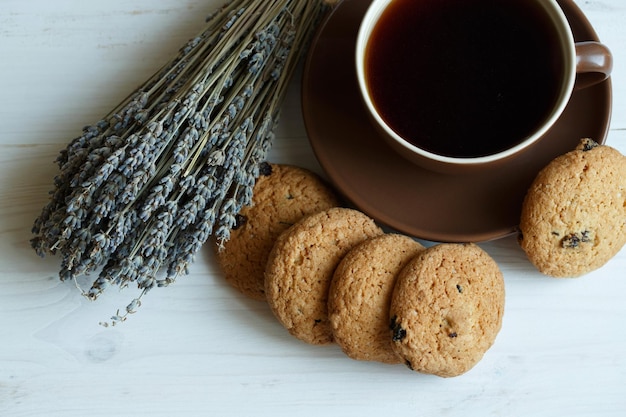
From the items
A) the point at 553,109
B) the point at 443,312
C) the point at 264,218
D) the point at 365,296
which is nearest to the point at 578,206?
the point at 553,109

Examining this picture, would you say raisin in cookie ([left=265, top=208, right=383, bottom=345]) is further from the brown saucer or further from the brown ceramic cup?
the brown ceramic cup

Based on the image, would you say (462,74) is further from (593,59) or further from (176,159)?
(176,159)

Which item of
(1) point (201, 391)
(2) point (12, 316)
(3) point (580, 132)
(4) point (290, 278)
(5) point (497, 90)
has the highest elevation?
(5) point (497, 90)

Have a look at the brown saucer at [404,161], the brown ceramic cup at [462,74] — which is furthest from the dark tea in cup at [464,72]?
the brown saucer at [404,161]

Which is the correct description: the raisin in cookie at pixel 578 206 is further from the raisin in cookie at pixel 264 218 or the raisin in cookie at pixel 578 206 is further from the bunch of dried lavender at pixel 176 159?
the bunch of dried lavender at pixel 176 159

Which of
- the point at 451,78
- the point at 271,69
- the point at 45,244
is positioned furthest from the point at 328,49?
the point at 45,244

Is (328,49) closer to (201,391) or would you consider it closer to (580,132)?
(580,132)
